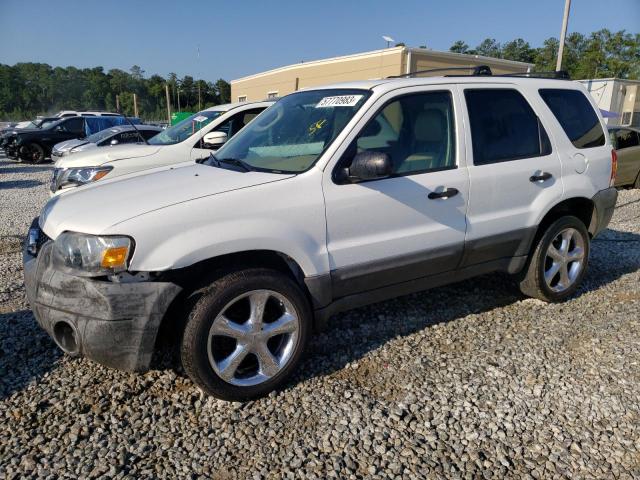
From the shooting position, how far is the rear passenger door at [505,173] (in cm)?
366

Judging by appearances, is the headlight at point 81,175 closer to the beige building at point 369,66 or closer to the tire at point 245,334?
the tire at point 245,334

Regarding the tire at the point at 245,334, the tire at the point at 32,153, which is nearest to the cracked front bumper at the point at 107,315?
the tire at the point at 245,334

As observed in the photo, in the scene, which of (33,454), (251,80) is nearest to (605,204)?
(33,454)

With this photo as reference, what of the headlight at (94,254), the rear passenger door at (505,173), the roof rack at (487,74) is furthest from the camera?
the roof rack at (487,74)

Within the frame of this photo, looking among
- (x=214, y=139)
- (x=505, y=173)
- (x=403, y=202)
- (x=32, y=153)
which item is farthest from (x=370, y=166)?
(x=32, y=153)

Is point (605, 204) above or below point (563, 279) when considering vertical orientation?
above

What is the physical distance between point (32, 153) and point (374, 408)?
17.6 metres

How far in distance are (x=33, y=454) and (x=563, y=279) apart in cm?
425

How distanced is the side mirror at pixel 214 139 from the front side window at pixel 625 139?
28.4 ft

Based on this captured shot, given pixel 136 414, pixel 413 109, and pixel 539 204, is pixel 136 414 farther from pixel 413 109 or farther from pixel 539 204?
pixel 539 204

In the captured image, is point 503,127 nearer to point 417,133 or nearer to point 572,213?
point 417,133

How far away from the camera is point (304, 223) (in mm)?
2953

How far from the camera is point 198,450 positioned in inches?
101

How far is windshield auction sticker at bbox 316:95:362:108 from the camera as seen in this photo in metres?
3.35
